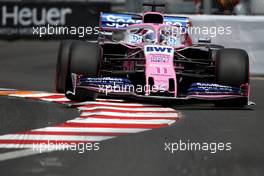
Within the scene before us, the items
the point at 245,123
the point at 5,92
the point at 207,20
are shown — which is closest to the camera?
the point at 245,123

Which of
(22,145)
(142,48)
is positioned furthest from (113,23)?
(22,145)

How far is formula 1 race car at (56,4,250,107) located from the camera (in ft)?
32.9

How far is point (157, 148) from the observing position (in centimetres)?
712

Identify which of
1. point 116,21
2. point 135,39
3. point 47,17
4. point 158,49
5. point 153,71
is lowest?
point 153,71

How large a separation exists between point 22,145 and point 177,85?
4000 millimetres

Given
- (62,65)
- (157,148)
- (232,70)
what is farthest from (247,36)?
(157,148)

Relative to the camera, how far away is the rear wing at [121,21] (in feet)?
40.5

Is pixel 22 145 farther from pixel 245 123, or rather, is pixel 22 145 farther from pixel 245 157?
pixel 245 123

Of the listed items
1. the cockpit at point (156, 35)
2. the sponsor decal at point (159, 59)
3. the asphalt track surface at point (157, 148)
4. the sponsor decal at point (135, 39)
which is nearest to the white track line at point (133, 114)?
the asphalt track surface at point (157, 148)

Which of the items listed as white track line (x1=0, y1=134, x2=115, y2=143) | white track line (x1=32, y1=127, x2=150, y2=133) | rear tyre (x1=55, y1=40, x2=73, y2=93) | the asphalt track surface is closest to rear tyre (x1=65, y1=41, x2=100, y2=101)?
rear tyre (x1=55, y1=40, x2=73, y2=93)

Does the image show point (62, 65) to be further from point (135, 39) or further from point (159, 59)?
point (135, 39)

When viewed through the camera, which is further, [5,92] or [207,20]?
[207,20]

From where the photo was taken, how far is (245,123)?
895 cm

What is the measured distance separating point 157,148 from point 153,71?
10.3 ft
